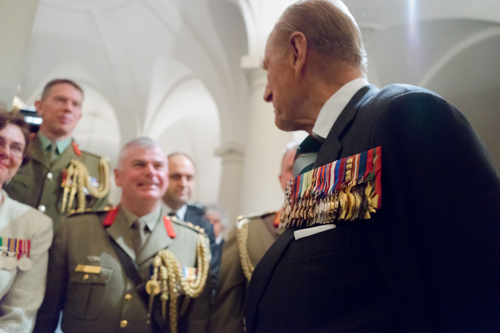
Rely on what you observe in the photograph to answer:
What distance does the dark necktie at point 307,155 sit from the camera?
4.09 feet

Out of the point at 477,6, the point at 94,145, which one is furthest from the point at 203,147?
the point at 477,6

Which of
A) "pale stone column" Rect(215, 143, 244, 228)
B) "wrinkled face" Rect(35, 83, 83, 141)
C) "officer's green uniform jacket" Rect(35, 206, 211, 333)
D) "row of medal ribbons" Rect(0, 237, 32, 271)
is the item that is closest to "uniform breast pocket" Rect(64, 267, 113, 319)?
"officer's green uniform jacket" Rect(35, 206, 211, 333)

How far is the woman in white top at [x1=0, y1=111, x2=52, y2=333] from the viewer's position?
1721 mm

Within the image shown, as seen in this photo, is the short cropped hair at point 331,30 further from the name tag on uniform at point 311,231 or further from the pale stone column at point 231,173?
the pale stone column at point 231,173

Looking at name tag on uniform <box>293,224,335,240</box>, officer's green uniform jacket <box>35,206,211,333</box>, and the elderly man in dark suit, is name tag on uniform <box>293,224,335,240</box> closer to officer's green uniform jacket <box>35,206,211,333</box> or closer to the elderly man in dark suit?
the elderly man in dark suit

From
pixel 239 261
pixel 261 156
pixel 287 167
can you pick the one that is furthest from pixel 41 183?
pixel 261 156

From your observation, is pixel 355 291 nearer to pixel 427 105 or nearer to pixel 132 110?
pixel 427 105

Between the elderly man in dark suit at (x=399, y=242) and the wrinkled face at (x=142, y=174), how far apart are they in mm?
1134

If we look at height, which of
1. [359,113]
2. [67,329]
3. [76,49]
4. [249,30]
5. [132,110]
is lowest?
[67,329]

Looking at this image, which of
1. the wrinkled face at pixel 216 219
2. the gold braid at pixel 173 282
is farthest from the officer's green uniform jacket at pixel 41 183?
the wrinkled face at pixel 216 219

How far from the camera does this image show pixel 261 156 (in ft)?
13.2

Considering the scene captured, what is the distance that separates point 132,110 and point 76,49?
151cm

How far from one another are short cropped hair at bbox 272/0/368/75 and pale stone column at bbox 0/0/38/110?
4.41 ft

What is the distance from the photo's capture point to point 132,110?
9.18m
